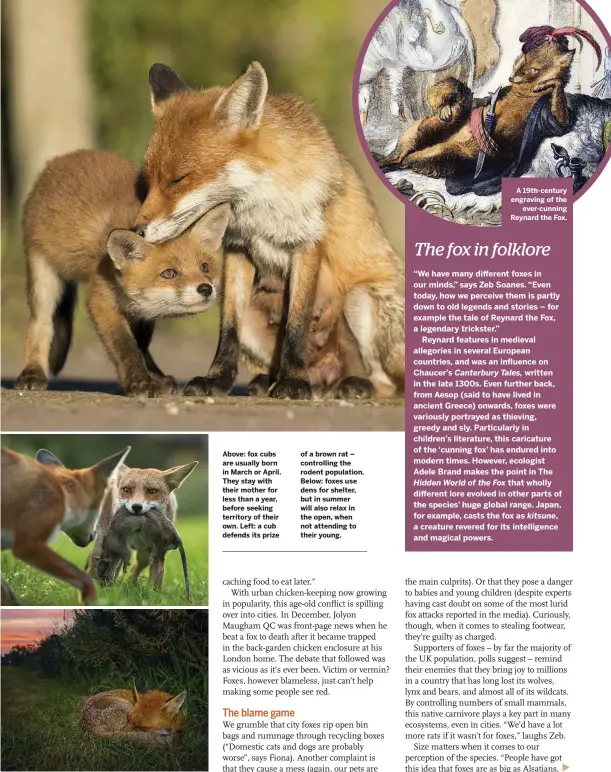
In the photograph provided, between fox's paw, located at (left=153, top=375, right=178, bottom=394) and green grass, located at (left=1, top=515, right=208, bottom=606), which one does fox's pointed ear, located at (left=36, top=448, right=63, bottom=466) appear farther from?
fox's paw, located at (left=153, top=375, right=178, bottom=394)

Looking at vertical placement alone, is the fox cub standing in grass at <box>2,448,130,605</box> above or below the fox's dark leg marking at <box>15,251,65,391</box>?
below

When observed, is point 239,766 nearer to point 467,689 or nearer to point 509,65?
point 467,689

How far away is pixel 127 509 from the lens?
19.3ft

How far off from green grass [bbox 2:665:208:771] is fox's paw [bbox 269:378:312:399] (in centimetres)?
191

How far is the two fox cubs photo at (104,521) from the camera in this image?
19.1 ft

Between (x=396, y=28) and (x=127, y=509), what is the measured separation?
11.1 ft

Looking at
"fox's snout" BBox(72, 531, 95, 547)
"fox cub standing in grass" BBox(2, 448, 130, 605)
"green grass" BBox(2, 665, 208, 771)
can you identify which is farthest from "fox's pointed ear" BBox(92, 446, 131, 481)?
"green grass" BBox(2, 665, 208, 771)

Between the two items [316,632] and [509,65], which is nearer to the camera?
[316,632]

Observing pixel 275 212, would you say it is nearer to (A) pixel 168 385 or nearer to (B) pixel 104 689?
(A) pixel 168 385

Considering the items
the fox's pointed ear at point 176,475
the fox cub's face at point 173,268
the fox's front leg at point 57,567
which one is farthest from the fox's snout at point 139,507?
the fox cub's face at point 173,268

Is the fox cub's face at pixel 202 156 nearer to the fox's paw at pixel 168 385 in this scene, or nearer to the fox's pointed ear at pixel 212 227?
the fox's pointed ear at pixel 212 227

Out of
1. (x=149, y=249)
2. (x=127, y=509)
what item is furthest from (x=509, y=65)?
(x=127, y=509)

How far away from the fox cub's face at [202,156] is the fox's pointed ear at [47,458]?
4.77 feet

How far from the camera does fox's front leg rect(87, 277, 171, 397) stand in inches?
260
